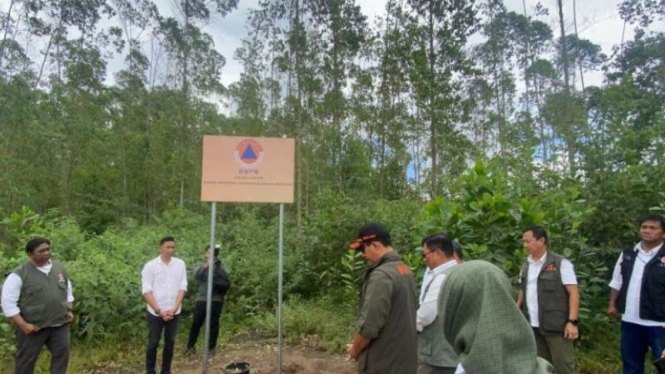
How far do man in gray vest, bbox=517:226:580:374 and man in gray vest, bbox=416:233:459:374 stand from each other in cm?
100

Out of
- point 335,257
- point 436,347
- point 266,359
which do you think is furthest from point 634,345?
point 335,257

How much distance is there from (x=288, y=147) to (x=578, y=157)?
373cm

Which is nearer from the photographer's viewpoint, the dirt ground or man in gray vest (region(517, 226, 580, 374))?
man in gray vest (region(517, 226, 580, 374))

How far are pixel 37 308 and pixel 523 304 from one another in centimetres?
424

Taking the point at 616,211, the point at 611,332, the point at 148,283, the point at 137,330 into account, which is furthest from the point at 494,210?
the point at 137,330

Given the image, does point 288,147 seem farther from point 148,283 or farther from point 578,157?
point 578,157

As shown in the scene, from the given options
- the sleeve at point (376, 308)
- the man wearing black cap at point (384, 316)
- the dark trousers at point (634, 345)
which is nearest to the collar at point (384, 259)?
the man wearing black cap at point (384, 316)

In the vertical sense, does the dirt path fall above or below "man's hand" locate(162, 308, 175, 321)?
below

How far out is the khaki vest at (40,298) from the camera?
156 inches

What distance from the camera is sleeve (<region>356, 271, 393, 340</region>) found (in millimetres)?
2469

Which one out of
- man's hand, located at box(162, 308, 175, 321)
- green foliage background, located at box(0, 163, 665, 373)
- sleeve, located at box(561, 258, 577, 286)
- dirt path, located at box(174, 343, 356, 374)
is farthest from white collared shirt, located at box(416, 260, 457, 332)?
man's hand, located at box(162, 308, 175, 321)

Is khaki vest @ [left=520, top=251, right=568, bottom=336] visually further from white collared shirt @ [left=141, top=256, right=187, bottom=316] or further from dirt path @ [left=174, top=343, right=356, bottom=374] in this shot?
white collared shirt @ [left=141, top=256, right=187, bottom=316]

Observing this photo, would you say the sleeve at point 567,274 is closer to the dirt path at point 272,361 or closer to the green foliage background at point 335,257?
the green foliage background at point 335,257

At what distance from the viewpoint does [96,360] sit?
558 centimetres
